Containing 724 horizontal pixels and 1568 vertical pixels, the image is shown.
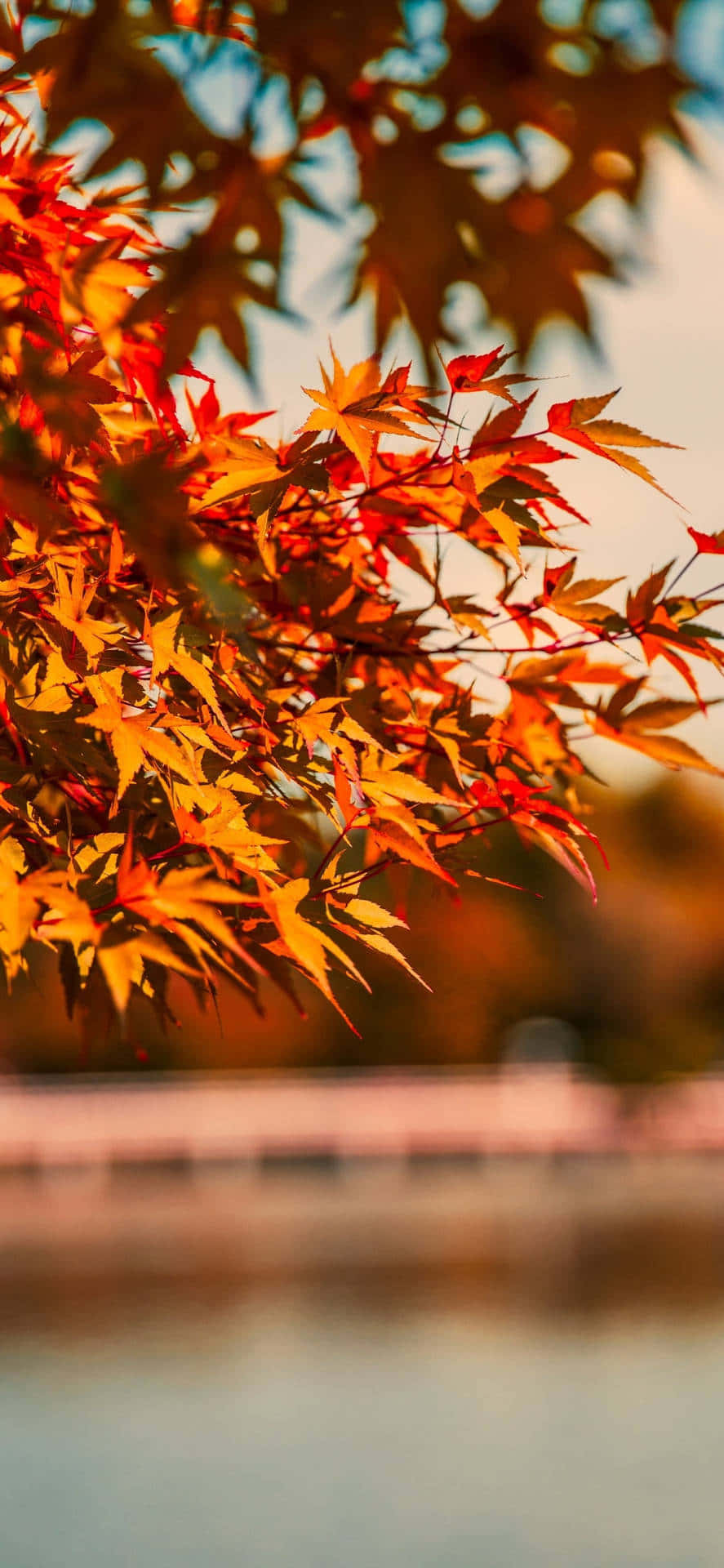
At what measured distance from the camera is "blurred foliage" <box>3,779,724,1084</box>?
4288cm

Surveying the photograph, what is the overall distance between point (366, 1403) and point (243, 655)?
1570 centimetres

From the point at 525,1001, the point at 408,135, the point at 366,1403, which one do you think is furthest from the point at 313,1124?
the point at 408,135

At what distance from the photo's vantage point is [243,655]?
221 cm

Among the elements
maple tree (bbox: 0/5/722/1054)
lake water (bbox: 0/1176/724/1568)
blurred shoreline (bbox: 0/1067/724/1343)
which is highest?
maple tree (bbox: 0/5/722/1054)

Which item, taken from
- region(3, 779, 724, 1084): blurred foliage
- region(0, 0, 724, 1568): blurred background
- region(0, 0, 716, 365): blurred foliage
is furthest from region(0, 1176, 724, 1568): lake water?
region(3, 779, 724, 1084): blurred foliage

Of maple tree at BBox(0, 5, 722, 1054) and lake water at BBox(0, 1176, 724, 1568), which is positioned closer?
maple tree at BBox(0, 5, 722, 1054)

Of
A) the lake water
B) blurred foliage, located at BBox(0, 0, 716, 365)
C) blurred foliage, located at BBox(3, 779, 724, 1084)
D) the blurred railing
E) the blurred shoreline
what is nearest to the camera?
blurred foliage, located at BBox(0, 0, 716, 365)

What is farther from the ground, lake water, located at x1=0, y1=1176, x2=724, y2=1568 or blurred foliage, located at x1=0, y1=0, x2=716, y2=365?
blurred foliage, located at x1=0, y1=0, x2=716, y2=365

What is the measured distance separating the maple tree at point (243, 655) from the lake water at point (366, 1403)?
1138 centimetres

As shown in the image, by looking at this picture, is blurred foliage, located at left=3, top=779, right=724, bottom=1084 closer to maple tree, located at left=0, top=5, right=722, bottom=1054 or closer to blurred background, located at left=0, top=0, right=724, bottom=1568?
blurred background, located at left=0, top=0, right=724, bottom=1568

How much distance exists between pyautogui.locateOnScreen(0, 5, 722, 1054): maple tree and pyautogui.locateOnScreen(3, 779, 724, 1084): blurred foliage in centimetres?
3941

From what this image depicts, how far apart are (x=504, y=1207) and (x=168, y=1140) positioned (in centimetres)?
806

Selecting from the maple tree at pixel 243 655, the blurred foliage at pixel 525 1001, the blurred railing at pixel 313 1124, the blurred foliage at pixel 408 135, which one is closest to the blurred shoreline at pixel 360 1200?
the blurred railing at pixel 313 1124

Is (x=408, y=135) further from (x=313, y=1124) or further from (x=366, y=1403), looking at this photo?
(x=313, y=1124)
